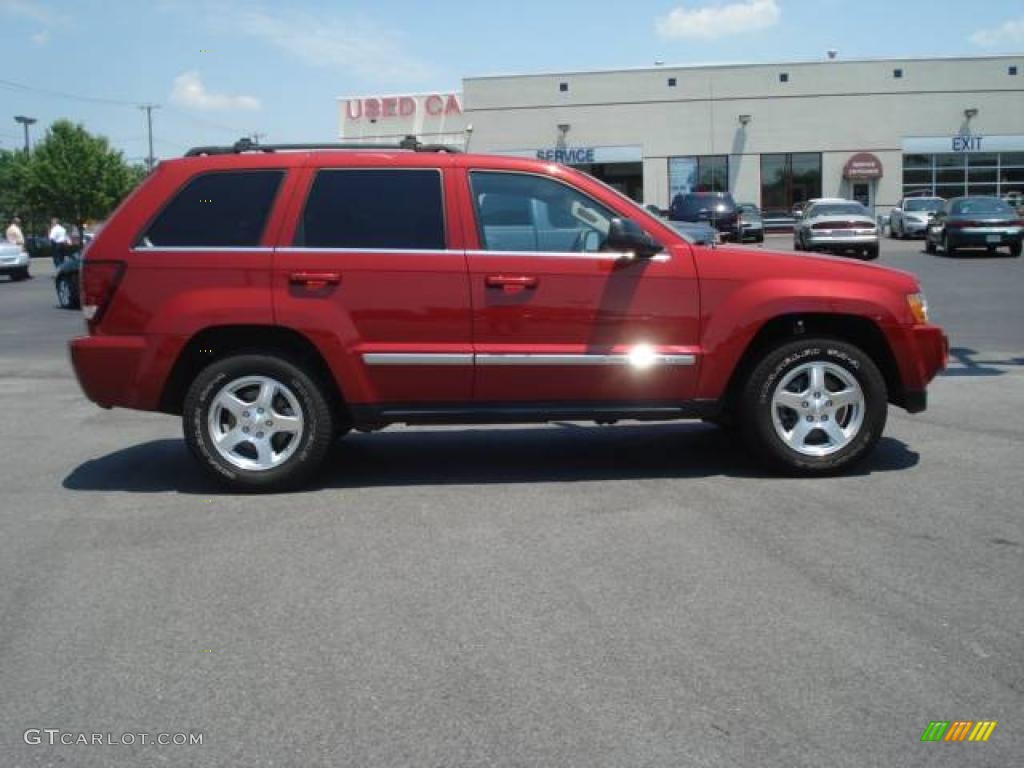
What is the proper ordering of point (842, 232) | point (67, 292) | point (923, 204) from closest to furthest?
1. point (67, 292)
2. point (842, 232)
3. point (923, 204)

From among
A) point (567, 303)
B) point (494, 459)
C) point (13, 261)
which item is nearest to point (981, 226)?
point (494, 459)

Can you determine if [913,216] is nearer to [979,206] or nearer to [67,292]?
[979,206]

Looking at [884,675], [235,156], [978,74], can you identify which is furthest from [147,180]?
[978,74]

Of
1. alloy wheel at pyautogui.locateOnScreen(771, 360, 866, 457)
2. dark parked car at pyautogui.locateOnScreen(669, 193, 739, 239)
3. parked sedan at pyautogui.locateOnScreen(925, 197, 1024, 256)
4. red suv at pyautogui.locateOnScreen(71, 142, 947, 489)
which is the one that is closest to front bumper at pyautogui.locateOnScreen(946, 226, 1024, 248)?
parked sedan at pyautogui.locateOnScreen(925, 197, 1024, 256)

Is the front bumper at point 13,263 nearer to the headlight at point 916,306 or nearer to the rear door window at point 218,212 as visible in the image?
the rear door window at point 218,212

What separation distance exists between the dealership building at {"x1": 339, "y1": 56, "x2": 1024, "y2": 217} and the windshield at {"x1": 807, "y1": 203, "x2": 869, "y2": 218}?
69.7ft

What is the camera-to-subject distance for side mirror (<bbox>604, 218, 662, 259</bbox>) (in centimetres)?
617

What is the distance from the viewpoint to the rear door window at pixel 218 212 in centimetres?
632

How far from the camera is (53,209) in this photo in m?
73.1

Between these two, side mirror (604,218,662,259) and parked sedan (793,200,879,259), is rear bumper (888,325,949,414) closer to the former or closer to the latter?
side mirror (604,218,662,259)

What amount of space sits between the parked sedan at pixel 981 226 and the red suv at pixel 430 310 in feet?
78.5

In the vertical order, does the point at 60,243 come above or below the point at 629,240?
above

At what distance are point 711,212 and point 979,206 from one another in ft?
23.8

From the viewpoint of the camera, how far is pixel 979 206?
1148 inches
